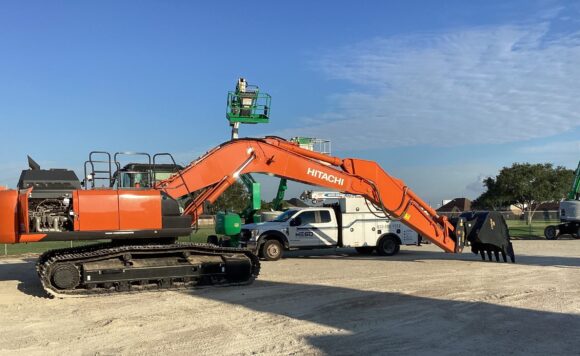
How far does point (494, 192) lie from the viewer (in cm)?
6159

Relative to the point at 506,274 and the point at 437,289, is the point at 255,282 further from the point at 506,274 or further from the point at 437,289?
the point at 506,274

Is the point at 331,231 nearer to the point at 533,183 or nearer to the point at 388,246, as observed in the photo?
the point at 388,246

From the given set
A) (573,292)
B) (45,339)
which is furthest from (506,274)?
(45,339)

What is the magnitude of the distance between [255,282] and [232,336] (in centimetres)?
514

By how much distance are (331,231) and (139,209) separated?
972cm

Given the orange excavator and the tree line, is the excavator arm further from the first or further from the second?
the tree line

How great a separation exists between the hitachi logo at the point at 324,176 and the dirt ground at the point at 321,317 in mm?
2599

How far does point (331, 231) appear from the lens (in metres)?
19.1

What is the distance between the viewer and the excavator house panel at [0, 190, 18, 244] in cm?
998

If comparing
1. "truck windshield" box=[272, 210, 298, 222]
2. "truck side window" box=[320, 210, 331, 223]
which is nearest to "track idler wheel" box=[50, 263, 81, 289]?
"truck windshield" box=[272, 210, 298, 222]

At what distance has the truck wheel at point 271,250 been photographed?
706 inches

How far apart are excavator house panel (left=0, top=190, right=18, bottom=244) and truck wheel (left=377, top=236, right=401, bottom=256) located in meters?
12.8

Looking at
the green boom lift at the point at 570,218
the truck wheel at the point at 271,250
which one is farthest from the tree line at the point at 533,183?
the truck wheel at the point at 271,250

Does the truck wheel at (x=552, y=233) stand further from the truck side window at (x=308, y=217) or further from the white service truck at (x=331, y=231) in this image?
the truck side window at (x=308, y=217)
